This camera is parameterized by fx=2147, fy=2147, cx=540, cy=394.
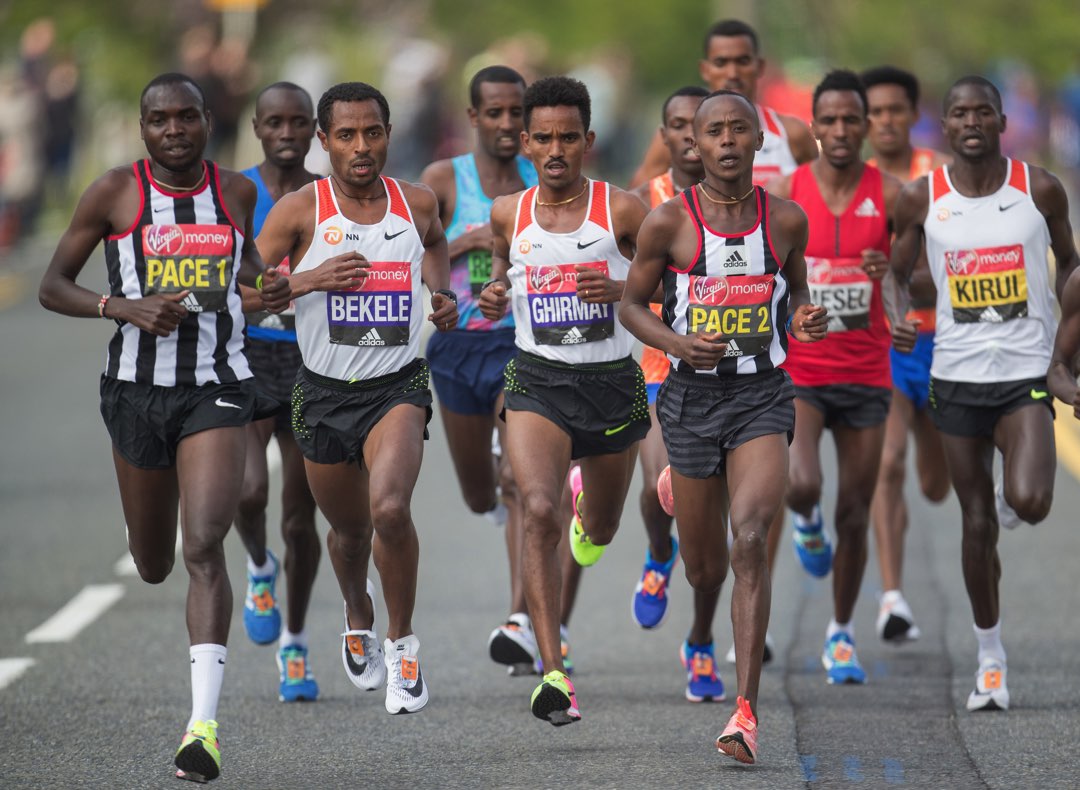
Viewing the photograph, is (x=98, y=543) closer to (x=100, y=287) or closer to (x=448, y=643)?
(x=448, y=643)

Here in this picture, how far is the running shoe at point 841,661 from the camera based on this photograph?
9.61 meters

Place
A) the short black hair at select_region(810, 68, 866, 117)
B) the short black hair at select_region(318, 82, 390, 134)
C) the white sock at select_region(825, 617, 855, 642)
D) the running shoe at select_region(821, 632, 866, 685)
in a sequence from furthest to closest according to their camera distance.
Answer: the short black hair at select_region(810, 68, 866, 117) → the white sock at select_region(825, 617, 855, 642) → the running shoe at select_region(821, 632, 866, 685) → the short black hair at select_region(318, 82, 390, 134)

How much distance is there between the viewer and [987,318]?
29.7ft

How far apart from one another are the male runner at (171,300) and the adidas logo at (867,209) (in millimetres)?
2960

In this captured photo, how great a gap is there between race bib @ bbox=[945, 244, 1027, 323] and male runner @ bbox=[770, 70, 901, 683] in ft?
2.22

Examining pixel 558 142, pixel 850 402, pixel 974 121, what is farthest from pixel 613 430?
pixel 974 121

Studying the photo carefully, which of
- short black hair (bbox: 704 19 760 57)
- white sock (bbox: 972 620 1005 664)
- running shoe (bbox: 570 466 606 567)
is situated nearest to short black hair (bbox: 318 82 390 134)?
running shoe (bbox: 570 466 606 567)

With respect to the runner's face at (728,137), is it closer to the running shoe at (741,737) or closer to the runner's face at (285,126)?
the running shoe at (741,737)

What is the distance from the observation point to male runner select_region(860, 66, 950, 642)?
35.4 feet

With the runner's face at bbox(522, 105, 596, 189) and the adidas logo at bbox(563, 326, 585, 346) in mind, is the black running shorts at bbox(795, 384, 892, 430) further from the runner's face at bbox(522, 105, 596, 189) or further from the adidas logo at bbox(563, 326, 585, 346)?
the runner's face at bbox(522, 105, 596, 189)

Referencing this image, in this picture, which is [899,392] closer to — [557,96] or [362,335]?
[557,96]

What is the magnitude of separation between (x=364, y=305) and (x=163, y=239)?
32.1 inches

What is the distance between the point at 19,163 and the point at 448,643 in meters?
19.5

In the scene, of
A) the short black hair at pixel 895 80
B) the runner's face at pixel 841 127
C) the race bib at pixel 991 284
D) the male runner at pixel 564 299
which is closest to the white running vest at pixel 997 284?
the race bib at pixel 991 284
